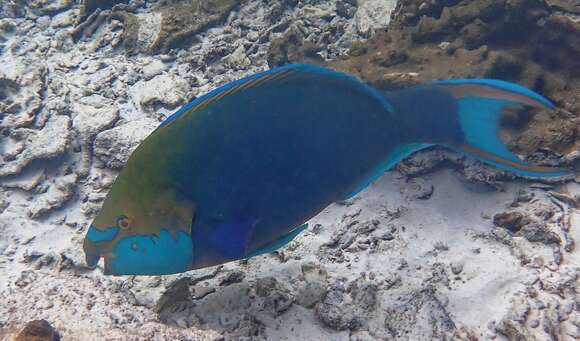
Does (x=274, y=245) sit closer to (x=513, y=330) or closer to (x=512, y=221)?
(x=513, y=330)

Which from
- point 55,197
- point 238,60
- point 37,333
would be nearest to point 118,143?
point 55,197

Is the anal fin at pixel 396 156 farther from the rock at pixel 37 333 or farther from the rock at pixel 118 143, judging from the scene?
the rock at pixel 118 143

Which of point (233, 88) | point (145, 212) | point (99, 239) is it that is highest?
point (233, 88)

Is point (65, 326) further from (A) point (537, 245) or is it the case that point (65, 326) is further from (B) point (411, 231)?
(A) point (537, 245)

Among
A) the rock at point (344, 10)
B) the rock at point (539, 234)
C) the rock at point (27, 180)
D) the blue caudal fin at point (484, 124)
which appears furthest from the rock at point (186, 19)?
the rock at point (539, 234)

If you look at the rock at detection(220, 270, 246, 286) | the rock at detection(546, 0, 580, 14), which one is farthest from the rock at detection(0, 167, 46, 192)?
the rock at detection(546, 0, 580, 14)

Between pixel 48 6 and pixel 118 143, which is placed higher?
pixel 48 6

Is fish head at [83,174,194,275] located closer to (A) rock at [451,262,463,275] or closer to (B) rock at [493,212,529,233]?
(A) rock at [451,262,463,275]

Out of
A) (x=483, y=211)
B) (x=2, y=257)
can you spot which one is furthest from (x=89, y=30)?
(x=483, y=211)

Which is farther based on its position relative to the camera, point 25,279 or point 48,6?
point 48,6
